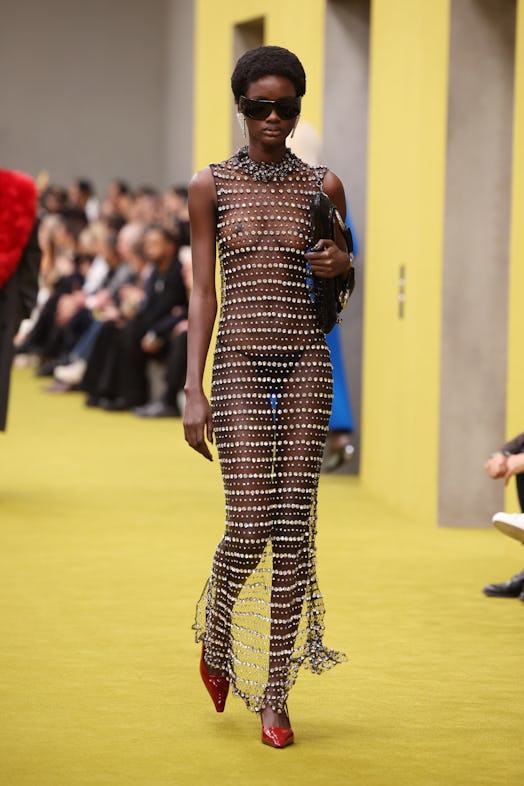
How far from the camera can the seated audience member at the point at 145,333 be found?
14.2 meters

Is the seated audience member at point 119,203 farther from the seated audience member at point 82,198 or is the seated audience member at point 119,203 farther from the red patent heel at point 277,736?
the red patent heel at point 277,736

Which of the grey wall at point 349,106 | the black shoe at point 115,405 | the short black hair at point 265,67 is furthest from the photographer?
the black shoe at point 115,405

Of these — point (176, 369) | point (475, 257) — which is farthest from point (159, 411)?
point (475, 257)

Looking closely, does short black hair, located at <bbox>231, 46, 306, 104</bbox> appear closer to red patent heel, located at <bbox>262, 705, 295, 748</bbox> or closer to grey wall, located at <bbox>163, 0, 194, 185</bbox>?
red patent heel, located at <bbox>262, 705, 295, 748</bbox>

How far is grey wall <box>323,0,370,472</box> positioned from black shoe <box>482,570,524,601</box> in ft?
13.1

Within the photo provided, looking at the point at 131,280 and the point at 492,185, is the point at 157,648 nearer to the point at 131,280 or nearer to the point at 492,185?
the point at 492,185

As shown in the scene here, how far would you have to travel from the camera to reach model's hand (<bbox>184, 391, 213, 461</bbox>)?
4574 millimetres

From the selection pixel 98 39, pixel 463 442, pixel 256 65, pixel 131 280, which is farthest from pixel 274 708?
pixel 98 39

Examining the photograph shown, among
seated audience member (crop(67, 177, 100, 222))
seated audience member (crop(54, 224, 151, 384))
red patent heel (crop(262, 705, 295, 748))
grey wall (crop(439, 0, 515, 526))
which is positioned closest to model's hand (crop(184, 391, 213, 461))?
red patent heel (crop(262, 705, 295, 748))

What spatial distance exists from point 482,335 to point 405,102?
1.38m

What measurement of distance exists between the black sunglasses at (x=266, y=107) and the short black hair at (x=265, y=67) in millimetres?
41

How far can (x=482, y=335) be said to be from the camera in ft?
28.4

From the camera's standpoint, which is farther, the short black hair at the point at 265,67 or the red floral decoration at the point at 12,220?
the red floral decoration at the point at 12,220

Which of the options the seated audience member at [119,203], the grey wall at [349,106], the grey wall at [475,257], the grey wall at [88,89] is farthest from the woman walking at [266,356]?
the grey wall at [88,89]
